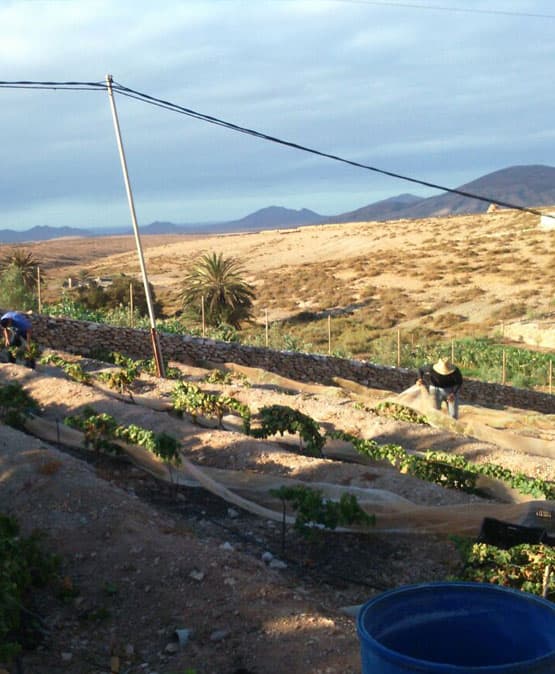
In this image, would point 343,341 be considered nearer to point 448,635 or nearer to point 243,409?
point 243,409

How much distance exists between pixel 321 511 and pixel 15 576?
2494mm

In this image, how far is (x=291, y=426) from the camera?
9539 millimetres

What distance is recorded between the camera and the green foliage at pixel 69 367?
43.9 feet

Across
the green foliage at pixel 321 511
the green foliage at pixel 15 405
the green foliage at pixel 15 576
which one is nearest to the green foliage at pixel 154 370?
the green foliage at pixel 15 405

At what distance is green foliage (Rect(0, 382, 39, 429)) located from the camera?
998 centimetres

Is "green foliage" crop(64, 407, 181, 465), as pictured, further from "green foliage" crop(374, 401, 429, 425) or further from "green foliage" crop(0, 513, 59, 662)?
"green foliage" crop(374, 401, 429, 425)

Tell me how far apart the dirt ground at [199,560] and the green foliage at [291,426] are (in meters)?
0.26

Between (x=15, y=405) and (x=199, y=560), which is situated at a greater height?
(x=15, y=405)

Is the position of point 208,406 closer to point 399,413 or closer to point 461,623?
point 399,413

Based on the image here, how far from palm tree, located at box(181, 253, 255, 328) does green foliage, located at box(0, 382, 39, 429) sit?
19.9 m

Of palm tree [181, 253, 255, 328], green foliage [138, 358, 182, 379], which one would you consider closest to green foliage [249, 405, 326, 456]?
green foliage [138, 358, 182, 379]

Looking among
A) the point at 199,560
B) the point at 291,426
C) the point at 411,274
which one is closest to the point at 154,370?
the point at 291,426

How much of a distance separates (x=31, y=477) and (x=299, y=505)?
2.48 m

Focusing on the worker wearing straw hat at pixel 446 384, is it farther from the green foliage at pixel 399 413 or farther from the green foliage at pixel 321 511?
the green foliage at pixel 321 511
